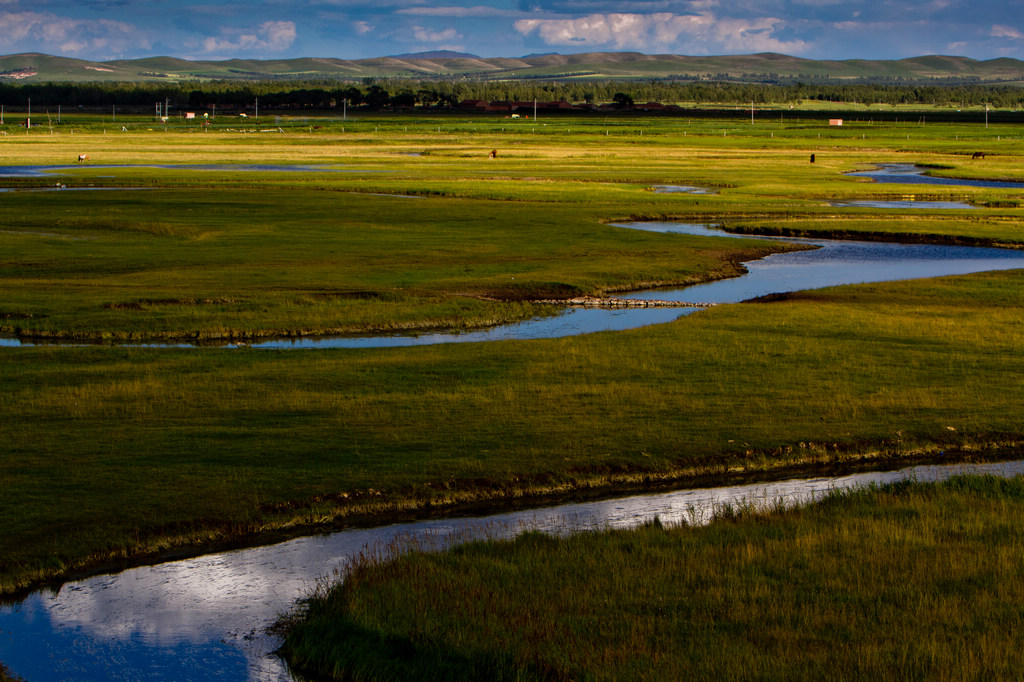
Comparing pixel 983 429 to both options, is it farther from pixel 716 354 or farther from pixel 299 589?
pixel 299 589

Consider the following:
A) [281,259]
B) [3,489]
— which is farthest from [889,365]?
[281,259]

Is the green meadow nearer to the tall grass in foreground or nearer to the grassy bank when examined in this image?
the grassy bank

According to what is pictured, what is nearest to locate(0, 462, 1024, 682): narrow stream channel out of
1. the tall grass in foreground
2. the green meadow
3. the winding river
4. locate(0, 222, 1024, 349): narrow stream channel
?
the winding river

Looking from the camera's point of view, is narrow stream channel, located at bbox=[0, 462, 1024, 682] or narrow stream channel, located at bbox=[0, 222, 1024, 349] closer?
narrow stream channel, located at bbox=[0, 462, 1024, 682]

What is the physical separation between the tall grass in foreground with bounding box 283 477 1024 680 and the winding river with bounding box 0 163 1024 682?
27.4 inches

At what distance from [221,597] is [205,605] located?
0.26 meters

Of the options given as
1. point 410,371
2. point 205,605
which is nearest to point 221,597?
point 205,605

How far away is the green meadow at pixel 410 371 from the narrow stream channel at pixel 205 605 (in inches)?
21.9

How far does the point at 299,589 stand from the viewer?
12.7 meters

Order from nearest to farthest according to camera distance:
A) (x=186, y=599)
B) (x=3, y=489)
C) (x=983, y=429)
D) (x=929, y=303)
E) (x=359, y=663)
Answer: (x=359, y=663)
(x=186, y=599)
(x=3, y=489)
(x=983, y=429)
(x=929, y=303)

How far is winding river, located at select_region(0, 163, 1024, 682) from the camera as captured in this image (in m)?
11.0

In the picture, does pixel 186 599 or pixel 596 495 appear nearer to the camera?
pixel 186 599

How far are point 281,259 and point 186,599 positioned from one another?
27.8 meters

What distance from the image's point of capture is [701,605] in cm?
1142
